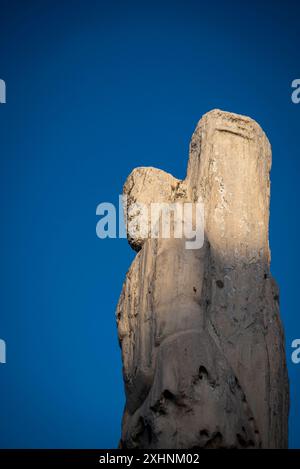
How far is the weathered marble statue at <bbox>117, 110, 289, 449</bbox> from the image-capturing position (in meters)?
6.03

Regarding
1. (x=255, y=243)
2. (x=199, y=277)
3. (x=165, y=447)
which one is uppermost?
(x=255, y=243)

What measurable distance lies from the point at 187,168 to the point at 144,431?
3245 mm

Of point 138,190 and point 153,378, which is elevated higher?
point 138,190

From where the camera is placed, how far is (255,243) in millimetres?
7359

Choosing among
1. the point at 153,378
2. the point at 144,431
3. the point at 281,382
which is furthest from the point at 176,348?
the point at 281,382

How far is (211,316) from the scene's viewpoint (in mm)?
6809

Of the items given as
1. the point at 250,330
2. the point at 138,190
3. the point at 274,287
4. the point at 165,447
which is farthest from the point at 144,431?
the point at 138,190

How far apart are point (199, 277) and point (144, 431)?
1.62 m

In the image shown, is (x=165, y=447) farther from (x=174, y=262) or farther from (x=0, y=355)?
(x=0, y=355)

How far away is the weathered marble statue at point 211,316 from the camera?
6.03 metres

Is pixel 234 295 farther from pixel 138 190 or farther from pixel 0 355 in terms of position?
pixel 0 355

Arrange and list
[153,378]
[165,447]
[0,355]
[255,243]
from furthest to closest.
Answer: [0,355]
[255,243]
[153,378]
[165,447]

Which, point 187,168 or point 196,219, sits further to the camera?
point 187,168

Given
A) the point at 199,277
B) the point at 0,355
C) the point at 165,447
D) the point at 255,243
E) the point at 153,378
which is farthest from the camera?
the point at 0,355
